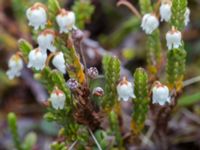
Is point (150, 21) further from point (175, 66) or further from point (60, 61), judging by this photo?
point (60, 61)

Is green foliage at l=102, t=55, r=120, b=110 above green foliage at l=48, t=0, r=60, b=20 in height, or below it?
below

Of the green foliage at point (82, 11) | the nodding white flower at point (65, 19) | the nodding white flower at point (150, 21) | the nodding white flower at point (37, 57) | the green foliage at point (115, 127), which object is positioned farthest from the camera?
the green foliage at point (82, 11)

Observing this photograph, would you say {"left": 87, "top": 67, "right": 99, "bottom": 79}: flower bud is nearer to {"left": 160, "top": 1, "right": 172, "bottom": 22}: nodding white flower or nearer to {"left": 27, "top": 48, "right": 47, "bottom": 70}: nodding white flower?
{"left": 27, "top": 48, "right": 47, "bottom": 70}: nodding white flower

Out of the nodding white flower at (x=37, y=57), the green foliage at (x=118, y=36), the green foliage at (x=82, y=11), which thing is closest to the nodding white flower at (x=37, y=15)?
the nodding white flower at (x=37, y=57)

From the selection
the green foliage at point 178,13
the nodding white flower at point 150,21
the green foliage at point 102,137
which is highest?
the nodding white flower at point 150,21

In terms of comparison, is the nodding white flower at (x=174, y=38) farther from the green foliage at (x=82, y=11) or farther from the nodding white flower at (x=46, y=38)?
the green foliage at (x=82, y=11)

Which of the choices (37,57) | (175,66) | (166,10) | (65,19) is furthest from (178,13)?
(37,57)

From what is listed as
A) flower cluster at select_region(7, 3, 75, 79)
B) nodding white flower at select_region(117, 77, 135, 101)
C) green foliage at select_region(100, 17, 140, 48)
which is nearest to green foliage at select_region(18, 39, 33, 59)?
flower cluster at select_region(7, 3, 75, 79)
